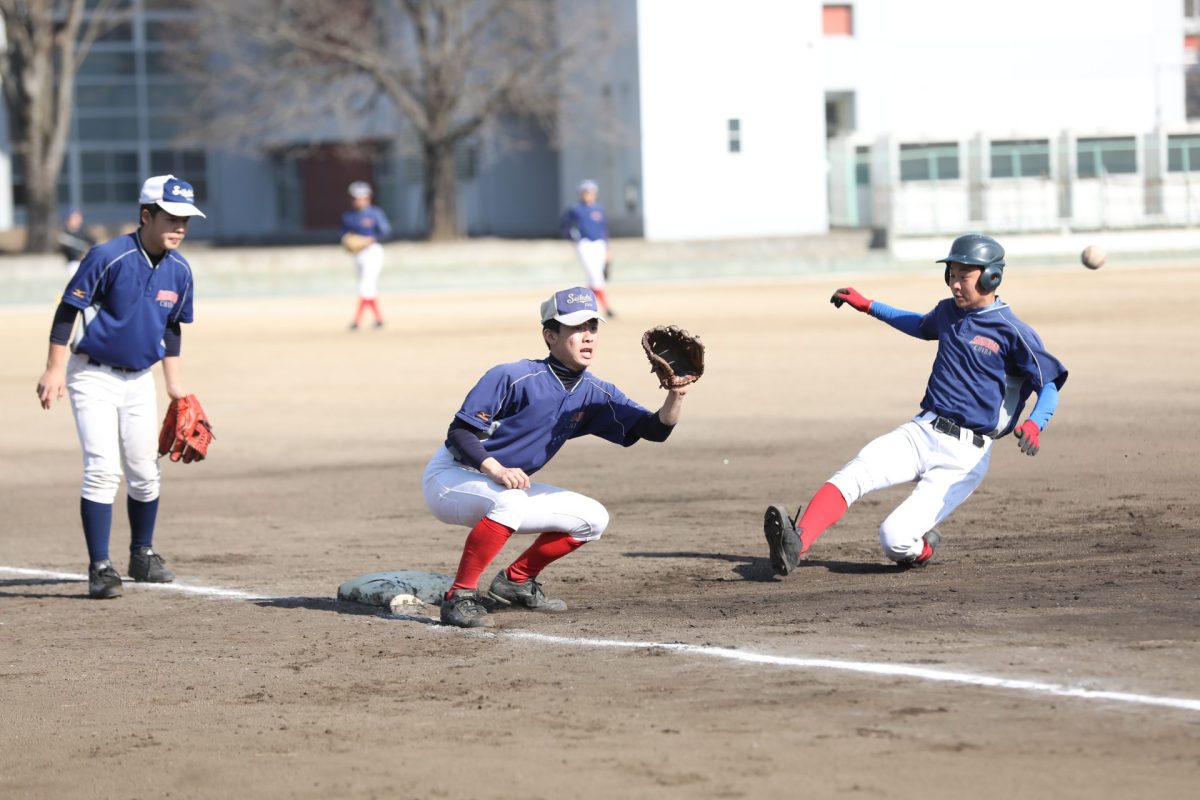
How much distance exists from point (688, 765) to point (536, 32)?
39.5 m

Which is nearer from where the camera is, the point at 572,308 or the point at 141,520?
the point at 572,308

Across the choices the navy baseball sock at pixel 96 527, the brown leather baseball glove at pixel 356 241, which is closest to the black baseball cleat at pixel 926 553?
the navy baseball sock at pixel 96 527

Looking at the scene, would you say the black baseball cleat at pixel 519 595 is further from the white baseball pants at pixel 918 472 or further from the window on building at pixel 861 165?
the window on building at pixel 861 165

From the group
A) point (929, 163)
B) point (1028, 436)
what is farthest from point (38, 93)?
point (1028, 436)

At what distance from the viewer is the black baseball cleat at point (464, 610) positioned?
7688mm

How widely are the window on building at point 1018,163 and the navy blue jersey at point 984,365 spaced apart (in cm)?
3576

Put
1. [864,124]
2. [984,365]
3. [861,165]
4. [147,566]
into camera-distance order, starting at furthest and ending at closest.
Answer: [864,124], [861,165], [147,566], [984,365]

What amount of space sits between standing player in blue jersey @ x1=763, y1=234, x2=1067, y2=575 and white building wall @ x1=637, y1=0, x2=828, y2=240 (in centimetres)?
3685

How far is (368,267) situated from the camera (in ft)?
87.5

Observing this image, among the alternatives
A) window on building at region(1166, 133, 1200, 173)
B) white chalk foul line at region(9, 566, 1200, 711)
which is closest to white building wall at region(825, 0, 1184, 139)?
window on building at region(1166, 133, 1200, 173)

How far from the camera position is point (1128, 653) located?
6.46 metres

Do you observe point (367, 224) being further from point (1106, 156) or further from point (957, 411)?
point (1106, 156)

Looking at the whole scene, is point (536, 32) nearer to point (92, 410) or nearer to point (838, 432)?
point (838, 432)

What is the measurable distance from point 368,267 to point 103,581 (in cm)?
1805
